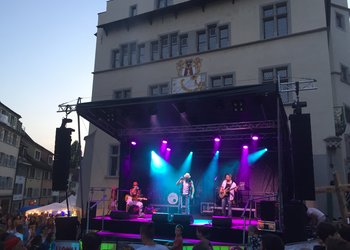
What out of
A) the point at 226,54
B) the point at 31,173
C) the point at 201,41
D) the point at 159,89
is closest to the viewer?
the point at 226,54

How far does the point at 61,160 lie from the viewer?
39.0ft

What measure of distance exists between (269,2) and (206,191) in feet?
34.9

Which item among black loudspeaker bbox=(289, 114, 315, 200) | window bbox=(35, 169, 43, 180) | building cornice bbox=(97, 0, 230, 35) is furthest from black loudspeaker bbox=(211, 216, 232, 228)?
window bbox=(35, 169, 43, 180)

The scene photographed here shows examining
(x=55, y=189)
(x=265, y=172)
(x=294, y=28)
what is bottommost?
(x=55, y=189)

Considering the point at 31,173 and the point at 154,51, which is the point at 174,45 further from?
the point at 31,173

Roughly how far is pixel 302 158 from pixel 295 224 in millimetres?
1864

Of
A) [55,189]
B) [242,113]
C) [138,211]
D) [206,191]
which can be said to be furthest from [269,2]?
[55,189]

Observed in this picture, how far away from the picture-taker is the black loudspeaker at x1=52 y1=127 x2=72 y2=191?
38.9ft

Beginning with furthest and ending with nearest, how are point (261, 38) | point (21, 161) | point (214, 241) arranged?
point (21, 161)
point (261, 38)
point (214, 241)

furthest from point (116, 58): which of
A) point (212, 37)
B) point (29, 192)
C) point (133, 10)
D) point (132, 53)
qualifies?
point (29, 192)

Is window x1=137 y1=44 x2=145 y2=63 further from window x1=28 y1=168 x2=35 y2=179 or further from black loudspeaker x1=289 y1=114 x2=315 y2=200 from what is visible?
window x1=28 y1=168 x2=35 y2=179

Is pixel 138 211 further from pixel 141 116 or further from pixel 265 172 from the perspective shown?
pixel 265 172

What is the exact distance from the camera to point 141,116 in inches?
540

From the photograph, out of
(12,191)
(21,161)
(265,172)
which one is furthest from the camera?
(21,161)
